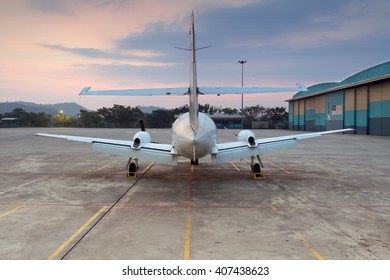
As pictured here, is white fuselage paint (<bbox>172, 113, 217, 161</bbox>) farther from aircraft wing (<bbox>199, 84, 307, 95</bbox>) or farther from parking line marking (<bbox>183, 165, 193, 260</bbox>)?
parking line marking (<bbox>183, 165, 193, 260</bbox>)

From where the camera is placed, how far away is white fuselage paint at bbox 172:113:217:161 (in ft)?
36.3

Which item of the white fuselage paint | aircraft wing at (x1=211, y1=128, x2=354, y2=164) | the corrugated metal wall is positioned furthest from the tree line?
the white fuselage paint

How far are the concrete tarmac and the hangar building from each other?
43.3m

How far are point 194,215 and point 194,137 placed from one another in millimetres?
2979

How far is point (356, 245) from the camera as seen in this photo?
22.5ft

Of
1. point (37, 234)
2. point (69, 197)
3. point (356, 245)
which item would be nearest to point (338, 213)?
point (356, 245)

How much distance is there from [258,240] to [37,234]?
17.5 ft

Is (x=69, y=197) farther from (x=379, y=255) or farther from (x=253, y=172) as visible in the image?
(x=379, y=255)

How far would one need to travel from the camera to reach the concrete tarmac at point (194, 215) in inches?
259

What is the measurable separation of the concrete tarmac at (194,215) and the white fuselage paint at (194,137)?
1.74 meters

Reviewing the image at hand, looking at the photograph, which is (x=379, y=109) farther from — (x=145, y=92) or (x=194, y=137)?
(x=145, y=92)

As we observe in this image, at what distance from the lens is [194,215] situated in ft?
30.0

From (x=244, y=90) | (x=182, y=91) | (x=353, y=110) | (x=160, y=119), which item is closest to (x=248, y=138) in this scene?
(x=244, y=90)

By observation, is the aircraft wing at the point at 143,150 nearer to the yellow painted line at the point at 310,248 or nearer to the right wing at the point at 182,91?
the right wing at the point at 182,91
